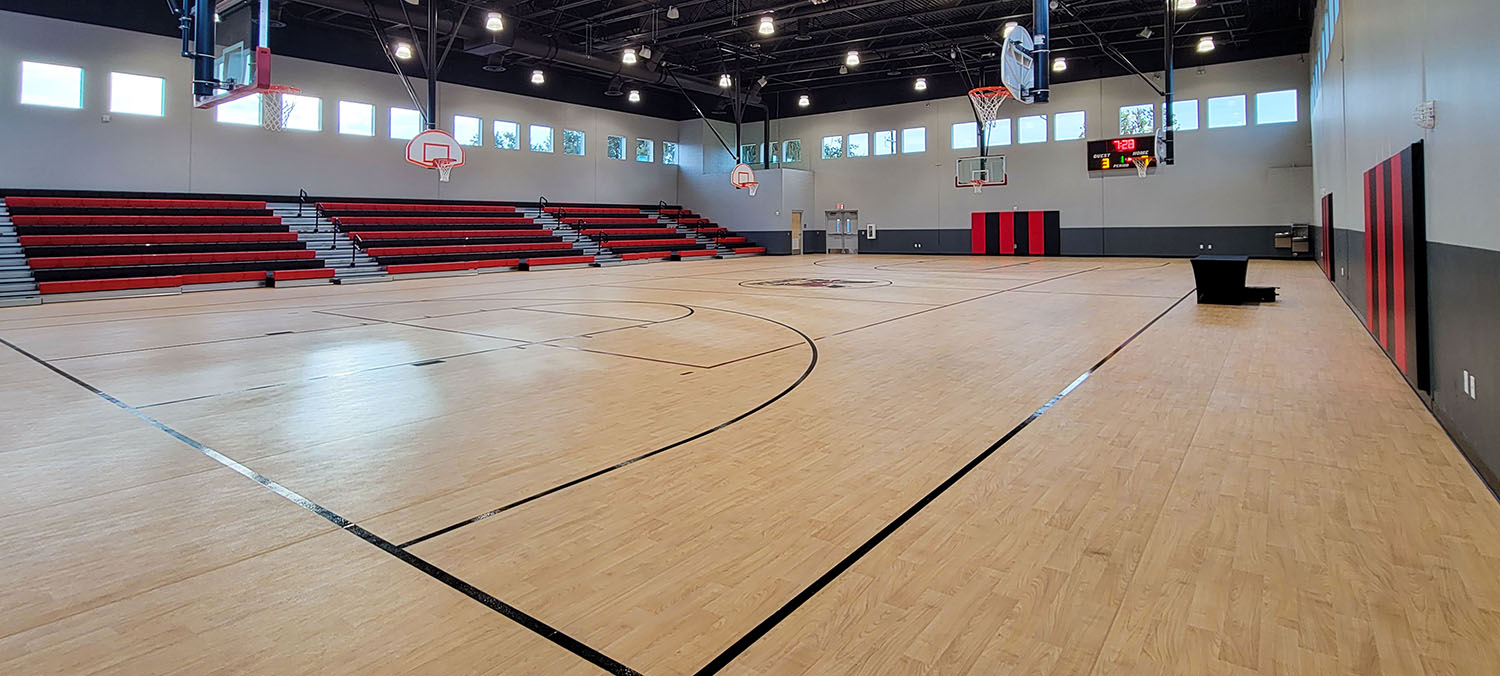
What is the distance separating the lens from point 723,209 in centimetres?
2986

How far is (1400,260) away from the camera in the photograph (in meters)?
5.42

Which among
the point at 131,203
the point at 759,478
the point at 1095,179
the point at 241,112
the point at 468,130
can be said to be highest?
the point at 468,130

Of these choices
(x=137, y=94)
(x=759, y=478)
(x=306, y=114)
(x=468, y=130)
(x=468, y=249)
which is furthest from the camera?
(x=468, y=130)

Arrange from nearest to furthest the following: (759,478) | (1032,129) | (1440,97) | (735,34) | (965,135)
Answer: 1. (759,478)
2. (1440,97)
3. (735,34)
4. (1032,129)
5. (965,135)

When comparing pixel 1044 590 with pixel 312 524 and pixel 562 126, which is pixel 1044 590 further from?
pixel 562 126

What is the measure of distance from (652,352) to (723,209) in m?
23.4

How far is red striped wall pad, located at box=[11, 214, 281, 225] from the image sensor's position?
1487cm

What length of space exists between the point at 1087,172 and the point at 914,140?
5740 mm

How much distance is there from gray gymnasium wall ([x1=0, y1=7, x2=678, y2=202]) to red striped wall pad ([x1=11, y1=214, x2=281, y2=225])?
1379 mm

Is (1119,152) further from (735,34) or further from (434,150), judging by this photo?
(434,150)

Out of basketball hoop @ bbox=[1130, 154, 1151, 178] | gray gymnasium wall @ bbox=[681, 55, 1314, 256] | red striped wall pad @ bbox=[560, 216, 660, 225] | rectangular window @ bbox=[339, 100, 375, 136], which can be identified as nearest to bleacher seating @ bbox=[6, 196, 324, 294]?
rectangular window @ bbox=[339, 100, 375, 136]

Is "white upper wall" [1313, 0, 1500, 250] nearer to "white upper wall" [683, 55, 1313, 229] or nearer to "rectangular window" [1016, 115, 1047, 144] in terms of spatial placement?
"white upper wall" [683, 55, 1313, 229]

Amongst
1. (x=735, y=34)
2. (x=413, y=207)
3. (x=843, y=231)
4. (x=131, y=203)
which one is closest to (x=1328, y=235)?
(x=735, y=34)

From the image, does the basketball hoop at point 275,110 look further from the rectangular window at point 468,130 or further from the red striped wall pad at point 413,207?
the rectangular window at point 468,130
